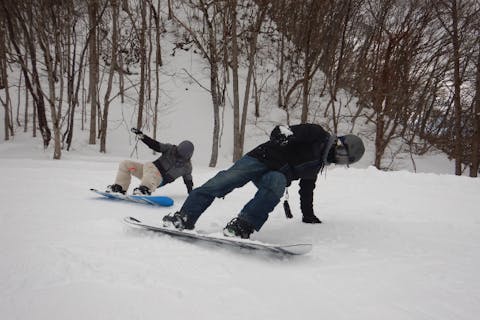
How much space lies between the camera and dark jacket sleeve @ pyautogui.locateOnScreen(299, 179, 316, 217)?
356cm

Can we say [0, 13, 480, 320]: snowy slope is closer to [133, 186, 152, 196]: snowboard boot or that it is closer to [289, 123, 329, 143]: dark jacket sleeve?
[133, 186, 152, 196]: snowboard boot

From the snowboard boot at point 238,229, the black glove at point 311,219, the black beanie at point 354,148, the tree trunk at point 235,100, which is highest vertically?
the tree trunk at point 235,100

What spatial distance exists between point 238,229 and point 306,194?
1.18 meters

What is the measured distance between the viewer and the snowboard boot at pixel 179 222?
285 centimetres

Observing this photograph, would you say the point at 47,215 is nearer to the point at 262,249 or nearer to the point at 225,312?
the point at 262,249

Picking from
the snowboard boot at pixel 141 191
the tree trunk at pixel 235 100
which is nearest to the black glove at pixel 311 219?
the snowboard boot at pixel 141 191

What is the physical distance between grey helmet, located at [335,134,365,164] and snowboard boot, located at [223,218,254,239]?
1.10m

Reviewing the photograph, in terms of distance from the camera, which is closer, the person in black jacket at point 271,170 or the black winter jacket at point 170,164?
the person in black jacket at point 271,170

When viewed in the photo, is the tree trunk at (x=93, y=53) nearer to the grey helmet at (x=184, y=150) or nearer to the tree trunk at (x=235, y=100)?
the tree trunk at (x=235, y=100)

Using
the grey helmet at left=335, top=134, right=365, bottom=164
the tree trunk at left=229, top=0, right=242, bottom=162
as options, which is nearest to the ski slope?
the grey helmet at left=335, top=134, right=365, bottom=164

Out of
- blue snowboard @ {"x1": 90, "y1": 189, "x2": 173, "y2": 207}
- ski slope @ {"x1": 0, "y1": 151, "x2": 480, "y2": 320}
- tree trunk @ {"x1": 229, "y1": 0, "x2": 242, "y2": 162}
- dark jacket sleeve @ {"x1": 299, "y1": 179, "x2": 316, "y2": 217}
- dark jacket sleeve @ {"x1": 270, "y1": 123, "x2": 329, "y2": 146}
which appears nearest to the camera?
ski slope @ {"x1": 0, "y1": 151, "x2": 480, "y2": 320}

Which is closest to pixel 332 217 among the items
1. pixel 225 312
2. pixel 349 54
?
pixel 225 312

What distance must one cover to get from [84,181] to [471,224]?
552cm

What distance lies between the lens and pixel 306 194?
3.68 m
